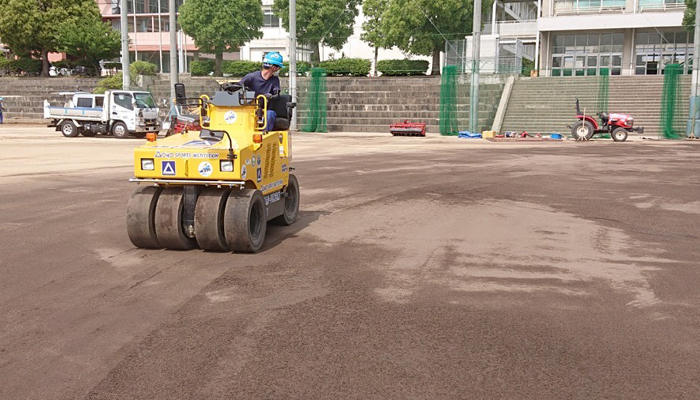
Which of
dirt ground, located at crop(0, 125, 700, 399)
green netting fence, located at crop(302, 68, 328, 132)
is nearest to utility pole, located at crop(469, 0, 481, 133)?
green netting fence, located at crop(302, 68, 328, 132)

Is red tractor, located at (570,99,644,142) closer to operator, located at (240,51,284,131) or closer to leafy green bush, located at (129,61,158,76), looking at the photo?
operator, located at (240,51,284,131)

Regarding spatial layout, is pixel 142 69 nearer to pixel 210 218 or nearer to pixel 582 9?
pixel 582 9

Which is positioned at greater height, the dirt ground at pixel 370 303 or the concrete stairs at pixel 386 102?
the concrete stairs at pixel 386 102

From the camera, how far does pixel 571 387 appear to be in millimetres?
4316

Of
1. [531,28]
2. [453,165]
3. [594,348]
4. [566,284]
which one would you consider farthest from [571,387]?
[531,28]

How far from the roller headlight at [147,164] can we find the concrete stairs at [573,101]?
26.8m

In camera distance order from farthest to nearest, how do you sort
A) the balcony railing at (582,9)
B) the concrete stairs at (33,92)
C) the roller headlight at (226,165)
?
1. the balcony railing at (582,9)
2. the concrete stairs at (33,92)
3. the roller headlight at (226,165)

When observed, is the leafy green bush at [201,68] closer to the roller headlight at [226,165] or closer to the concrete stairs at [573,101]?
the concrete stairs at [573,101]

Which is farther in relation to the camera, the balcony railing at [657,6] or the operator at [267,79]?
the balcony railing at [657,6]

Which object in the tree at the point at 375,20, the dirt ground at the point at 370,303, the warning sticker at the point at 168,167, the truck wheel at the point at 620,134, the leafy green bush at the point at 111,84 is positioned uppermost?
the tree at the point at 375,20

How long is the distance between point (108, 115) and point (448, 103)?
15.1 metres

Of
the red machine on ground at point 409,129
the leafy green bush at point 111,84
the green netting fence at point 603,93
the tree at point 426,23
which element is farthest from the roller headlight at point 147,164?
the tree at point 426,23

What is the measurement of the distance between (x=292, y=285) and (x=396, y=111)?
30.4m

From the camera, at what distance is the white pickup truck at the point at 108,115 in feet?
96.5
